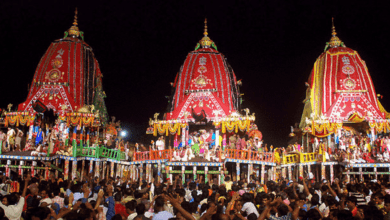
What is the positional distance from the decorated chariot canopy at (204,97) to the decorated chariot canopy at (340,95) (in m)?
5.40

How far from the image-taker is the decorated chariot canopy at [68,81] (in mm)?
28094

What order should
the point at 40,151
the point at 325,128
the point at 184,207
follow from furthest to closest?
the point at 325,128 < the point at 40,151 < the point at 184,207

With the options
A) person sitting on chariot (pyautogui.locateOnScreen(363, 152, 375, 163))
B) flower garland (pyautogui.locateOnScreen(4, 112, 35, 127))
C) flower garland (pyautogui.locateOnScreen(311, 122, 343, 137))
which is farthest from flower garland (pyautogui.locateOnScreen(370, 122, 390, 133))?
flower garland (pyautogui.locateOnScreen(4, 112, 35, 127))

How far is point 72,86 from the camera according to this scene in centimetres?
2980

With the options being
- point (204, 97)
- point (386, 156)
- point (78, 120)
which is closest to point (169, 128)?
point (204, 97)

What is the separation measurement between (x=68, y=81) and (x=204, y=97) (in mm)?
10563

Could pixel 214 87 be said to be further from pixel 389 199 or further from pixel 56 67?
pixel 389 199

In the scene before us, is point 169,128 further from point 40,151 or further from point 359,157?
point 359,157

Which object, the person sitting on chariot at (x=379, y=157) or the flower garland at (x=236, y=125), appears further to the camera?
the flower garland at (x=236, y=125)

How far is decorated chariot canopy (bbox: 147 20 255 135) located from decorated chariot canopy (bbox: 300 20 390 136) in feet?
17.7

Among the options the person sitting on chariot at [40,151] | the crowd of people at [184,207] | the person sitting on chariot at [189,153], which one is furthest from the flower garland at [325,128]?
the person sitting on chariot at [40,151]

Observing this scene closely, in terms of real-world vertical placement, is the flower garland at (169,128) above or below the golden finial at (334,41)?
below

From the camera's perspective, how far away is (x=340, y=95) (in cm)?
2775

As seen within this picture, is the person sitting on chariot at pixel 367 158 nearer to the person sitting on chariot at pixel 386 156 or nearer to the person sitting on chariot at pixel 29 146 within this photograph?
the person sitting on chariot at pixel 386 156
